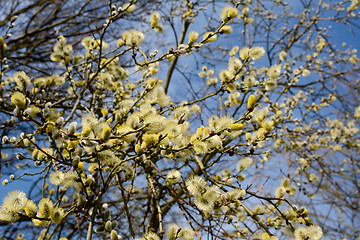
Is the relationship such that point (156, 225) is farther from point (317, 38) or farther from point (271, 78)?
point (317, 38)

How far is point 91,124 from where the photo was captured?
108 centimetres

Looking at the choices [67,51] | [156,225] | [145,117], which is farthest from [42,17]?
[145,117]

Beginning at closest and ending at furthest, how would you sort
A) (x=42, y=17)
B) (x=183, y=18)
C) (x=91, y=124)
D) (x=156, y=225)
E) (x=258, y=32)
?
(x=91, y=124)
(x=156, y=225)
(x=183, y=18)
(x=258, y=32)
(x=42, y=17)

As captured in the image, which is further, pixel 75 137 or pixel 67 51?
pixel 67 51

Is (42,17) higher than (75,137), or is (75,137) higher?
(42,17)

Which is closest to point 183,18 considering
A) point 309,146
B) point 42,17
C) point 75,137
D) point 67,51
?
point 67,51

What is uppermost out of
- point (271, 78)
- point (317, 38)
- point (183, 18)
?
point (317, 38)

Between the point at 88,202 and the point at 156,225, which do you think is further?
the point at 156,225

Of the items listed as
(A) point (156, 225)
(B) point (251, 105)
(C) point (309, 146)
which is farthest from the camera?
(C) point (309, 146)

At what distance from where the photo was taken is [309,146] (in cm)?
355

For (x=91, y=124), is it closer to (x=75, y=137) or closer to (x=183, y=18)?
(x=75, y=137)

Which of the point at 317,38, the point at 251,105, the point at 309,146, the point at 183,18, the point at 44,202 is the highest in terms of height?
the point at 317,38

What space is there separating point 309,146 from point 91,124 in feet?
11.2

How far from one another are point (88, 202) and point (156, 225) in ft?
4.86
